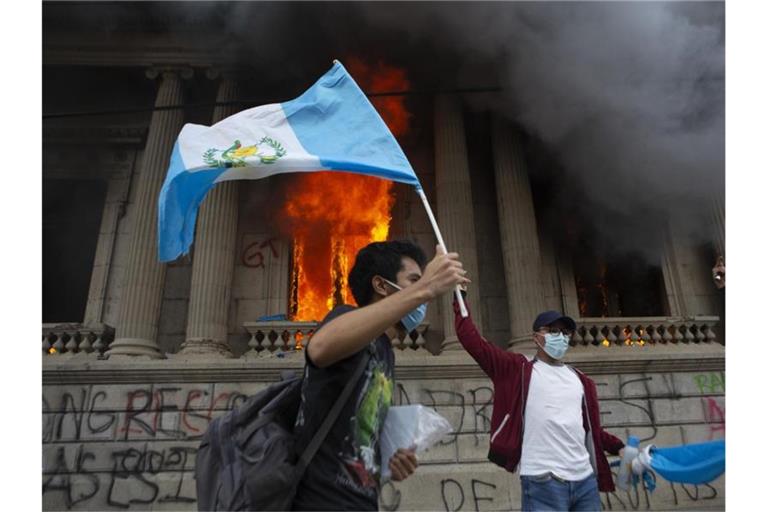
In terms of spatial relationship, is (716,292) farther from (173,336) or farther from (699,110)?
(173,336)

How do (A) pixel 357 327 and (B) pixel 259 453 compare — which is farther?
(B) pixel 259 453

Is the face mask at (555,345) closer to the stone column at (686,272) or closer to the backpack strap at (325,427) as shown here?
the backpack strap at (325,427)

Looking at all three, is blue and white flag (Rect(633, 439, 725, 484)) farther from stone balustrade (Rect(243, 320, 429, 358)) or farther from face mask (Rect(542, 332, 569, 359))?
stone balustrade (Rect(243, 320, 429, 358))

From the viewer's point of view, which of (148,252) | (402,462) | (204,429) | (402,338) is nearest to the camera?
(402,462)

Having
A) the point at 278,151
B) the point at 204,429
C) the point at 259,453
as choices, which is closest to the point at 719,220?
the point at 204,429

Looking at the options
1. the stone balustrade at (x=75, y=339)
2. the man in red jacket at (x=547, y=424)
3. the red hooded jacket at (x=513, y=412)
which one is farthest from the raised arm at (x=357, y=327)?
the stone balustrade at (x=75, y=339)

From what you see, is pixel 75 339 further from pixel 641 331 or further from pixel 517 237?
pixel 641 331

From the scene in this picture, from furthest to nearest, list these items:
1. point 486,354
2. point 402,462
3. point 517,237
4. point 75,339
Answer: point 517,237 < point 75,339 < point 486,354 < point 402,462

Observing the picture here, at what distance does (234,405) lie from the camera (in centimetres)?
692

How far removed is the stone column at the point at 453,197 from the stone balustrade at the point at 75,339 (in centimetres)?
533

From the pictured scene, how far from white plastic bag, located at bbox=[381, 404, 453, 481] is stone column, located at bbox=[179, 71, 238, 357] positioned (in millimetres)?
6268

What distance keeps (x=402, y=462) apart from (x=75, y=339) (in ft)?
26.8

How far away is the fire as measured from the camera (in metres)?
9.59

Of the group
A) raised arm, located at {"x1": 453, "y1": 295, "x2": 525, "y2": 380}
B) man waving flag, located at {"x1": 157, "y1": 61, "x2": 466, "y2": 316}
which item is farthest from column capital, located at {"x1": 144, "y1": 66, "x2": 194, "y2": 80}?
raised arm, located at {"x1": 453, "y1": 295, "x2": 525, "y2": 380}
